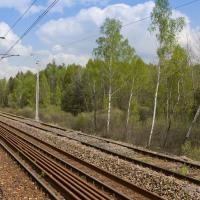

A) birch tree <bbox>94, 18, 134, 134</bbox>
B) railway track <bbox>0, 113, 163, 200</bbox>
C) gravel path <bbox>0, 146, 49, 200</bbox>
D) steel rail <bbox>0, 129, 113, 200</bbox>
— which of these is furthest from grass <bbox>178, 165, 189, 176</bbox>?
birch tree <bbox>94, 18, 134, 134</bbox>

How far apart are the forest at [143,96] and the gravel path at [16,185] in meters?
10.5

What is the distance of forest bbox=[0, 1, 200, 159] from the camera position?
36844 mm

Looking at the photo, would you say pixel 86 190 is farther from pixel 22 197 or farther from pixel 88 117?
pixel 88 117

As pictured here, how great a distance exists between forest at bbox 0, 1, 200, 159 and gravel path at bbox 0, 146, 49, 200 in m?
10.5

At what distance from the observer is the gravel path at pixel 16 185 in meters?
11.5

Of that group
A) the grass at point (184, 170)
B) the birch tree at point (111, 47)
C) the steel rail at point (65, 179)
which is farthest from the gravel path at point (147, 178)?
the birch tree at point (111, 47)

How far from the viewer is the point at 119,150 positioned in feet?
69.2

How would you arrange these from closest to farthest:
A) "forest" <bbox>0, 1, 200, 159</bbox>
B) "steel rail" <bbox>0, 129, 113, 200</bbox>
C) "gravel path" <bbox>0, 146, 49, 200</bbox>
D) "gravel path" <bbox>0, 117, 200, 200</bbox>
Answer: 1. "steel rail" <bbox>0, 129, 113, 200</bbox>
2. "gravel path" <bbox>0, 117, 200, 200</bbox>
3. "gravel path" <bbox>0, 146, 49, 200</bbox>
4. "forest" <bbox>0, 1, 200, 159</bbox>

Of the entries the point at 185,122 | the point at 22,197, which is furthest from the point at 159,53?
the point at 22,197

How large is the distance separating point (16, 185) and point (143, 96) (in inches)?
2027

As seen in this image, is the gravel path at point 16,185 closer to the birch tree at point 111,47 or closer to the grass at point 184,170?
the grass at point 184,170

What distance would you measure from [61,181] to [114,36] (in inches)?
1501

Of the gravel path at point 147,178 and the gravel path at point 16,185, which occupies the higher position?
the gravel path at point 147,178

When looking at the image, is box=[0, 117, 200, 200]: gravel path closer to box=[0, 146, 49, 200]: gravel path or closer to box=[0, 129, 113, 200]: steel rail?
box=[0, 129, 113, 200]: steel rail
